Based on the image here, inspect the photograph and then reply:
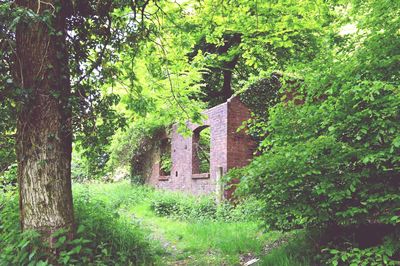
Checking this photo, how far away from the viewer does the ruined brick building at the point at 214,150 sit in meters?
10.6

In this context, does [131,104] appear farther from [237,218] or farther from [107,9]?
[237,218]

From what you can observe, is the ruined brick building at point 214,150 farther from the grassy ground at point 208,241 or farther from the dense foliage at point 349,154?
the dense foliage at point 349,154

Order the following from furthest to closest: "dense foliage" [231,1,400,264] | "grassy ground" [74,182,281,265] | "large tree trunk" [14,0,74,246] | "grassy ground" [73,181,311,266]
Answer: "grassy ground" [74,182,281,265] < "grassy ground" [73,181,311,266] < "large tree trunk" [14,0,74,246] < "dense foliage" [231,1,400,264]

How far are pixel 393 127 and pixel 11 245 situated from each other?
431 centimetres

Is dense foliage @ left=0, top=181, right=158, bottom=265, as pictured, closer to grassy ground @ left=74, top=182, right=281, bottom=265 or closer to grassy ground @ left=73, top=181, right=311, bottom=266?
grassy ground @ left=73, top=181, right=311, bottom=266

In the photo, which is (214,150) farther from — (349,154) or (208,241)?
(349,154)

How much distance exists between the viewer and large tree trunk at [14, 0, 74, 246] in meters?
3.94

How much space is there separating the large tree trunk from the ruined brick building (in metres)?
5.52

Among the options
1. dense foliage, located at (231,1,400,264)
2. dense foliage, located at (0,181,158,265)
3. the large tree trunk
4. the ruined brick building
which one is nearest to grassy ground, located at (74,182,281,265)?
dense foliage, located at (0,181,158,265)

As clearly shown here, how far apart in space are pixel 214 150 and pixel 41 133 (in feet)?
24.9

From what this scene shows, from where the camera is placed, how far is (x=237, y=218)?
880 centimetres

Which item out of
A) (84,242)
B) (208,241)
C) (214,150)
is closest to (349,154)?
(84,242)

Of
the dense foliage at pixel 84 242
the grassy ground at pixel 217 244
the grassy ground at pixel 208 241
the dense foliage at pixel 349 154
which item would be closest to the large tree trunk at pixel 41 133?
the dense foliage at pixel 84 242

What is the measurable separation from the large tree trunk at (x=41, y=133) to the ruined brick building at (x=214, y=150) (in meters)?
5.52
